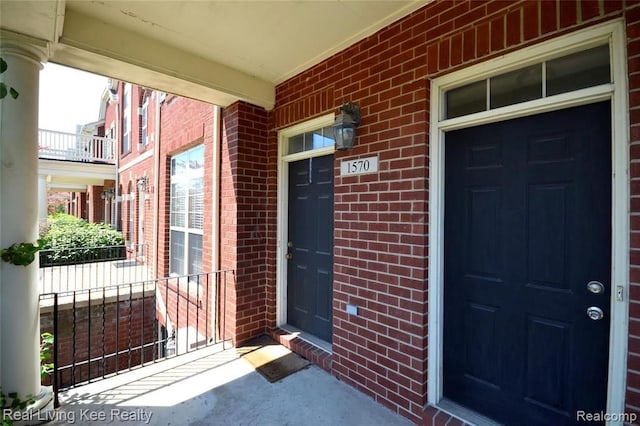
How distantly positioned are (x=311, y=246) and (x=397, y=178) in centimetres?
133

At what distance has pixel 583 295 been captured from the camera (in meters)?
1.60

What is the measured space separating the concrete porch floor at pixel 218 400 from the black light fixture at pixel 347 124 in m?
2.00

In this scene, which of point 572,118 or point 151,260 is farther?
point 151,260

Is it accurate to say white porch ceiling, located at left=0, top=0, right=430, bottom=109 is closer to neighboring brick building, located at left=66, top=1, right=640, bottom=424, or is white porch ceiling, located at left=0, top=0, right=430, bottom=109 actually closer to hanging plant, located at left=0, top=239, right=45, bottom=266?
neighboring brick building, located at left=66, top=1, right=640, bottom=424

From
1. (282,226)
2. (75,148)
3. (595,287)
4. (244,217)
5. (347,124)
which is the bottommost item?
(595,287)

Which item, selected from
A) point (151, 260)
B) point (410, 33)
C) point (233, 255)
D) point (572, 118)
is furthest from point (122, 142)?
point (572, 118)

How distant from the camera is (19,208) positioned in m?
1.98

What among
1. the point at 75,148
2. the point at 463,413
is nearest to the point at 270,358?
the point at 463,413

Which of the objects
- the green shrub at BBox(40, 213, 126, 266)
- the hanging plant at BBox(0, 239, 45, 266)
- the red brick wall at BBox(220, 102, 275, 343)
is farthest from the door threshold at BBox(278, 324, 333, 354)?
the green shrub at BBox(40, 213, 126, 266)

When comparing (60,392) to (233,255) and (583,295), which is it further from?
(583,295)

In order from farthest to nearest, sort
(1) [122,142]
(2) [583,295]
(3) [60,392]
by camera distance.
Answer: (1) [122,142] → (3) [60,392] → (2) [583,295]

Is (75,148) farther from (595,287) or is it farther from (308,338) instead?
(595,287)

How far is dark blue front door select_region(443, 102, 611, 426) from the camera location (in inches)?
61.9

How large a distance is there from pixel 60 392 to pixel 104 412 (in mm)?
560
